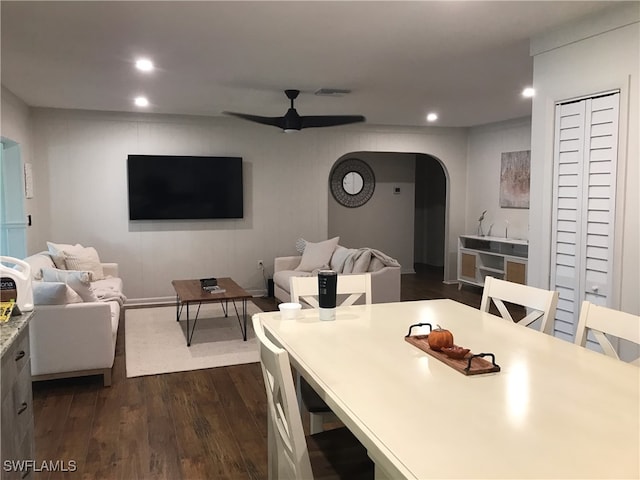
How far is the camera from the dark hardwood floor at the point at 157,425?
8.78 ft

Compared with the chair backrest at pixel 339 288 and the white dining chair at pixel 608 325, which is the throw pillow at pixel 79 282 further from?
the white dining chair at pixel 608 325

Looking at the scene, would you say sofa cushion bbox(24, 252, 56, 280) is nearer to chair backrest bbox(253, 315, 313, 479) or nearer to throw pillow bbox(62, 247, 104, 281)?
throw pillow bbox(62, 247, 104, 281)

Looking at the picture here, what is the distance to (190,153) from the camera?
6.80 m

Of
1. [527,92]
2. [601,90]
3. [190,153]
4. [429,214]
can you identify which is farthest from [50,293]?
[429,214]

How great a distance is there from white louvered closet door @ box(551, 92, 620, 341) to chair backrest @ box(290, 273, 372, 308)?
1.37m

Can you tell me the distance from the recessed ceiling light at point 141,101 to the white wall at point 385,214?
147 inches

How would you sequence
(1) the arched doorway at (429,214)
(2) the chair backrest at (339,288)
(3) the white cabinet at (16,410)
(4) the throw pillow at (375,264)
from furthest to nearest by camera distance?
1. (1) the arched doorway at (429,214)
2. (4) the throw pillow at (375,264)
3. (2) the chair backrest at (339,288)
4. (3) the white cabinet at (16,410)

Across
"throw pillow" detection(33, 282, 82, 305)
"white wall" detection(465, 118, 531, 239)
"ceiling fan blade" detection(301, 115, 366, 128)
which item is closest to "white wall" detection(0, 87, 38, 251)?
"throw pillow" detection(33, 282, 82, 305)

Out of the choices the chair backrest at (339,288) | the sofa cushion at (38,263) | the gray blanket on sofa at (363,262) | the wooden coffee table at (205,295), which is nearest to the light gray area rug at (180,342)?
the wooden coffee table at (205,295)

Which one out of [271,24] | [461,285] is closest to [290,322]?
[271,24]

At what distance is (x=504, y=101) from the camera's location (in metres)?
5.76

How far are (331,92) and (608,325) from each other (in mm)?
3742

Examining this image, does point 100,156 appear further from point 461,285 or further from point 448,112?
point 461,285

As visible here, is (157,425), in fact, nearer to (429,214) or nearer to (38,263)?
(38,263)
